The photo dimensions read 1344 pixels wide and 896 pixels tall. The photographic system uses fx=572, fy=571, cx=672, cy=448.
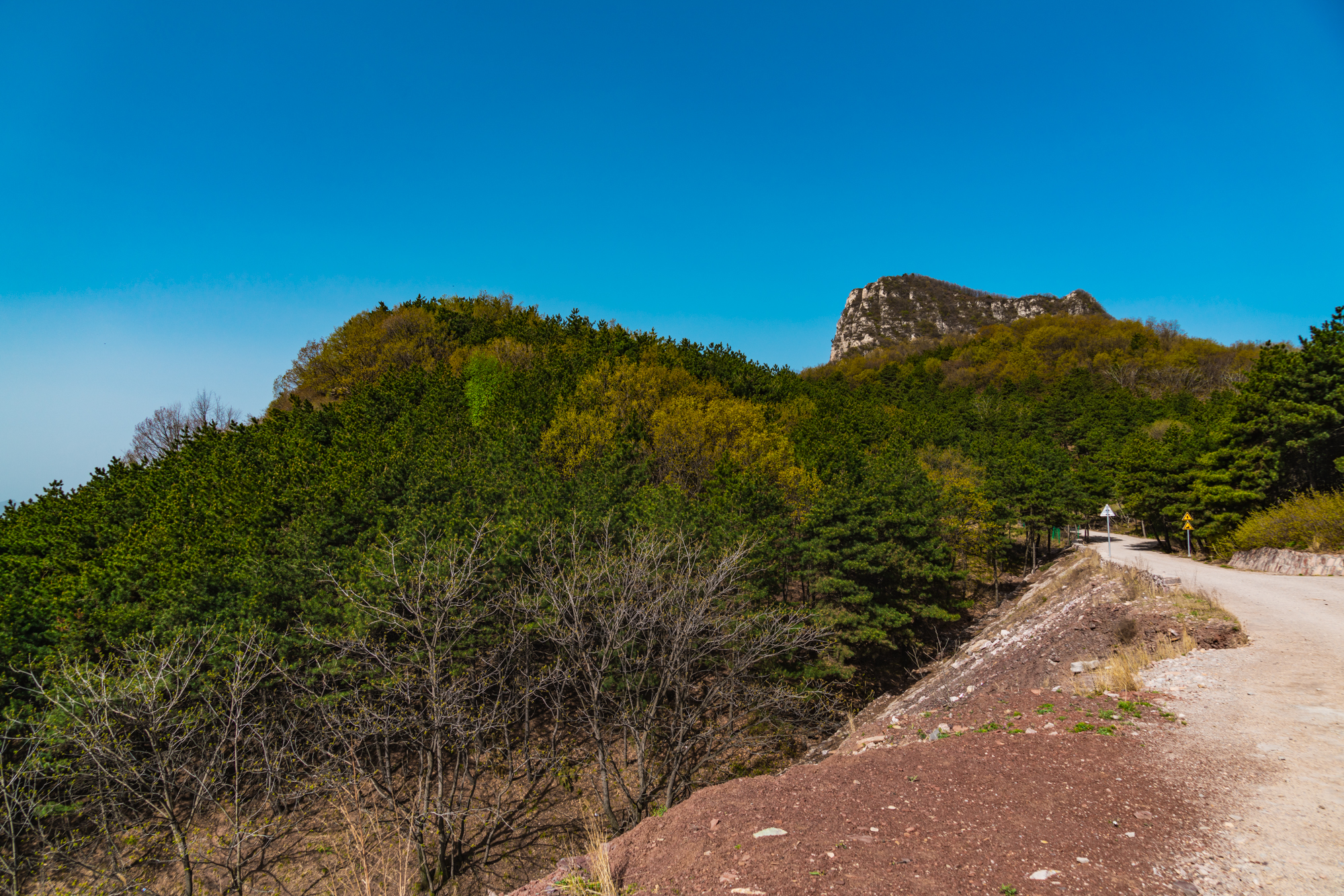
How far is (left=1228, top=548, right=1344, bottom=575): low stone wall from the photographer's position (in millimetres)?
16594

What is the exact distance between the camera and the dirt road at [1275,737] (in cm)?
450

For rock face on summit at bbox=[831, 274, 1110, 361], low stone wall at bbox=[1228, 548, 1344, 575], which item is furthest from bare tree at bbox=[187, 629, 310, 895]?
rock face on summit at bbox=[831, 274, 1110, 361]

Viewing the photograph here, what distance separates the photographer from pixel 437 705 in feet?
41.8

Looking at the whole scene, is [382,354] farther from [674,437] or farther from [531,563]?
[531,563]

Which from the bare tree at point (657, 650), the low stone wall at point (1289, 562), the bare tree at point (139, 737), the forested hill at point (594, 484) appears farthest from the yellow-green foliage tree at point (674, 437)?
the bare tree at point (139, 737)

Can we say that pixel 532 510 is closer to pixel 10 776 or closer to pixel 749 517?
pixel 749 517

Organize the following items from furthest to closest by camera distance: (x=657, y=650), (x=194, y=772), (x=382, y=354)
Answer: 1. (x=382, y=354)
2. (x=657, y=650)
3. (x=194, y=772)

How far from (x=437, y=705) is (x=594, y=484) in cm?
1161

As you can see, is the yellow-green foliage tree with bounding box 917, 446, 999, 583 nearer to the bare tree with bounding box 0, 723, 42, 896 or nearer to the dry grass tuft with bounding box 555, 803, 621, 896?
the dry grass tuft with bounding box 555, 803, 621, 896

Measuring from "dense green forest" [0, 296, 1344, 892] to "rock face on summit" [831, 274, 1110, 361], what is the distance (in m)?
102

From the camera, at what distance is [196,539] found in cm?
2083

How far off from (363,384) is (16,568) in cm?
2419

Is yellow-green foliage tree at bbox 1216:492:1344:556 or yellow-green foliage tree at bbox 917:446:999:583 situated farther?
yellow-green foliage tree at bbox 917:446:999:583

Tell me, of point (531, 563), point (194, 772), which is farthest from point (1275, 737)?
point (194, 772)
